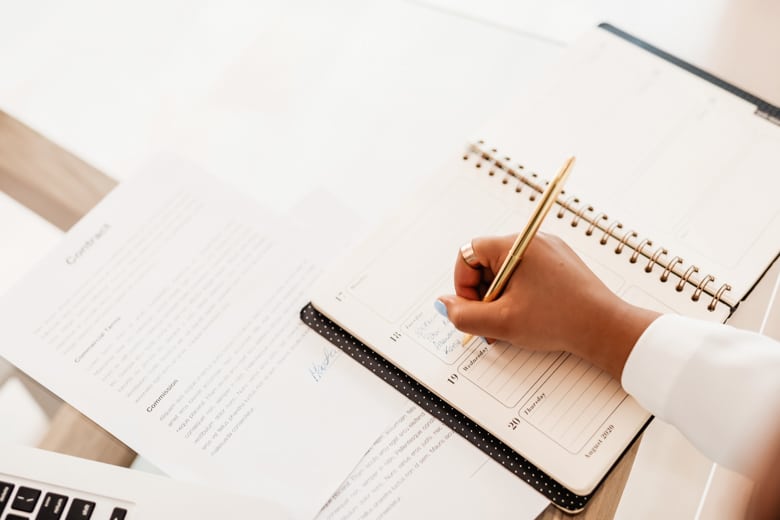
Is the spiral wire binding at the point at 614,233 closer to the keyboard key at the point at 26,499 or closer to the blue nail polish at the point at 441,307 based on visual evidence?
the blue nail polish at the point at 441,307

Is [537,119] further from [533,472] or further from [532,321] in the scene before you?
[533,472]

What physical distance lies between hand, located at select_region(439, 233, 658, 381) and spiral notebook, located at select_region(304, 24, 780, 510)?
0.03 metres

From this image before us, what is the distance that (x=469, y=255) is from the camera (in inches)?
25.8

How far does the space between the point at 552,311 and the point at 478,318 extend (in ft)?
0.21

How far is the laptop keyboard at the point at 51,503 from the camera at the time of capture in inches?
23.2

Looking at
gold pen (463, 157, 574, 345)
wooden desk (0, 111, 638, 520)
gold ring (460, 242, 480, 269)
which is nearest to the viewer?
gold pen (463, 157, 574, 345)

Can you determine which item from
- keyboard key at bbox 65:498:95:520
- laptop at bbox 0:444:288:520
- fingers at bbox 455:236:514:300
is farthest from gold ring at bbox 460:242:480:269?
keyboard key at bbox 65:498:95:520

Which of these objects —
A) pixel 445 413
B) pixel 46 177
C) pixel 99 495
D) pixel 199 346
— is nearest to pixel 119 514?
pixel 99 495

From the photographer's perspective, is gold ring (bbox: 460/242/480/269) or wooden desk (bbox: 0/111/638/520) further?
wooden desk (bbox: 0/111/638/520)

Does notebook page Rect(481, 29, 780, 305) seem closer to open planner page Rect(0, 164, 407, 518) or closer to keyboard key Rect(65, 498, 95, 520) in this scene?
open planner page Rect(0, 164, 407, 518)

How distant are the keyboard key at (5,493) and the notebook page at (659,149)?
54 centimetres

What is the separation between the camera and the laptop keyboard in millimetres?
589

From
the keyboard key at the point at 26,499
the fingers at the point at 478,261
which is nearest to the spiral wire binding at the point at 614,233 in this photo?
the fingers at the point at 478,261

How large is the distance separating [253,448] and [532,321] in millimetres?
260
